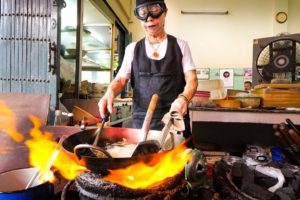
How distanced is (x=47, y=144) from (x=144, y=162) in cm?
76

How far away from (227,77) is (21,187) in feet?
19.0

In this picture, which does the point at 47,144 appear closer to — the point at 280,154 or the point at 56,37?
the point at 56,37

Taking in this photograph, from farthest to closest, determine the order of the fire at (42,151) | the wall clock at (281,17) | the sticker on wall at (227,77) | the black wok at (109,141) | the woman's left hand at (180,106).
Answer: the sticker on wall at (227,77)
the wall clock at (281,17)
the woman's left hand at (180,106)
the fire at (42,151)
the black wok at (109,141)

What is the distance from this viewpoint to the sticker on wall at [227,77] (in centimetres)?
605

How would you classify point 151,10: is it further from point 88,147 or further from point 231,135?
point 231,135

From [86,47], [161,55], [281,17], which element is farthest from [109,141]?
[281,17]

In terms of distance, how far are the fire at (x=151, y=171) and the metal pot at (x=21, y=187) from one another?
197 millimetres

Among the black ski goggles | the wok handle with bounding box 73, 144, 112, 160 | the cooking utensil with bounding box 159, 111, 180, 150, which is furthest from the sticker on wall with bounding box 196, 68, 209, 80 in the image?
the wok handle with bounding box 73, 144, 112, 160

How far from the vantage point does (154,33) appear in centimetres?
169

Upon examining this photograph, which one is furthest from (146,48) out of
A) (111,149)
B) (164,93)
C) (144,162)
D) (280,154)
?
(280,154)

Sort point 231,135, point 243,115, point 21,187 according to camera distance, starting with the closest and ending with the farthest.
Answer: point 21,187 < point 243,115 < point 231,135

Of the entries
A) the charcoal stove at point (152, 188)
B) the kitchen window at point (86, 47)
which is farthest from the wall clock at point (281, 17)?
the charcoal stove at point (152, 188)

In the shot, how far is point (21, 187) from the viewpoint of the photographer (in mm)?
871

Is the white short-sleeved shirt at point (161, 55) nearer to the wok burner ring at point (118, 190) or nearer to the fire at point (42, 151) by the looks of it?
the fire at point (42, 151)
